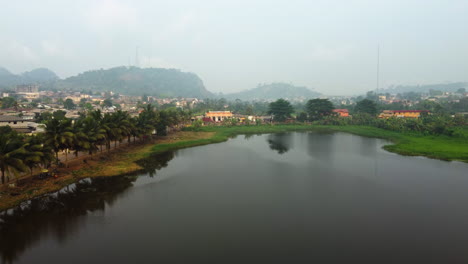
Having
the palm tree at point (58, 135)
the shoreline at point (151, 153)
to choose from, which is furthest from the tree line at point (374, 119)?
the palm tree at point (58, 135)

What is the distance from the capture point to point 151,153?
3394 cm

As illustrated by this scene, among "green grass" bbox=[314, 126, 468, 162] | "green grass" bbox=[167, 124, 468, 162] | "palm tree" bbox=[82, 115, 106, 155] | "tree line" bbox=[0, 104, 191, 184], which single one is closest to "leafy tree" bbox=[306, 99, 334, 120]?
"green grass" bbox=[167, 124, 468, 162]

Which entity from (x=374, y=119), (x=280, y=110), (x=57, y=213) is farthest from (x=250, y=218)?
(x=280, y=110)

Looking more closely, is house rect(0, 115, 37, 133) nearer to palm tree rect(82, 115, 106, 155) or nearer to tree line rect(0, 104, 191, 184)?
tree line rect(0, 104, 191, 184)

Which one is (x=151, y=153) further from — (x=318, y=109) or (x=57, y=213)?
(x=318, y=109)

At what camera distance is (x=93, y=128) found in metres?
27.6

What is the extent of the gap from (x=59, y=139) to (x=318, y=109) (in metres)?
65.6

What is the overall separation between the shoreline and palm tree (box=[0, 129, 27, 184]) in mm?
1741

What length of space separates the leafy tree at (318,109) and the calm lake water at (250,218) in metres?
49.4

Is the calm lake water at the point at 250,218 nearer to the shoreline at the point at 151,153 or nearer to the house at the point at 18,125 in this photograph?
the shoreline at the point at 151,153

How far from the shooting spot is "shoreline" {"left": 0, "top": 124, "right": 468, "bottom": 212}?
19172 millimetres

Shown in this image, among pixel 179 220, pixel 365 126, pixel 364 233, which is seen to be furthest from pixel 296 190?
pixel 365 126

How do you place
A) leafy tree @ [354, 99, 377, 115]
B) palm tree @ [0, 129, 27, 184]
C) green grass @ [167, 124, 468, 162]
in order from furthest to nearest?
leafy tree @ [354, 99, 377, 115], green grass @ [167, 124, 468, 162], palm tree @ [0, 129, 27, 184]

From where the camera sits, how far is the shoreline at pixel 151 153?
19.2 meters
